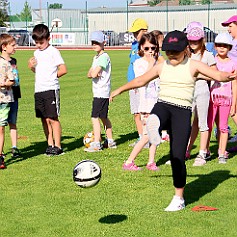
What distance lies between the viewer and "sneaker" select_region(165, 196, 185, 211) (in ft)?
22.0

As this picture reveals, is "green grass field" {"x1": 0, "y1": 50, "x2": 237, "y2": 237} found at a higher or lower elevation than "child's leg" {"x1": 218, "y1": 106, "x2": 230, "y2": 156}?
lower

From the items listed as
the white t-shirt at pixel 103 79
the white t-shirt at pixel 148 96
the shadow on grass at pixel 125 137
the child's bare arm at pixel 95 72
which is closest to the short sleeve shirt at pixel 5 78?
the child's bare arm at pixel 95 72

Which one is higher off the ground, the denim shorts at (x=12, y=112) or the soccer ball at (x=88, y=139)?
the denim shorts at (x=12, y=112)


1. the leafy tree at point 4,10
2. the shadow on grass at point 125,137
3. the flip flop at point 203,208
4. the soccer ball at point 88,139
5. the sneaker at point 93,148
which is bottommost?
the shadow on grass at point 125,137

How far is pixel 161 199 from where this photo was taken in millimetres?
7164

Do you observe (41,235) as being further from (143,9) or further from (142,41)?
(143,9)

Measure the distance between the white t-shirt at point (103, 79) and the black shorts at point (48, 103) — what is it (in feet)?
2.44

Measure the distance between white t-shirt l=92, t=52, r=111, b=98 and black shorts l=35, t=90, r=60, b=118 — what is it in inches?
29.3

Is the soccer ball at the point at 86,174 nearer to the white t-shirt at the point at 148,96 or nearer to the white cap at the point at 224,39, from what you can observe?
the white t-shirt at the point at 148,96

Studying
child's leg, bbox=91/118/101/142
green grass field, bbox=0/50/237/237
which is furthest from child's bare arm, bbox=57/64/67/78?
green grass field, bbox=0/50/237/237

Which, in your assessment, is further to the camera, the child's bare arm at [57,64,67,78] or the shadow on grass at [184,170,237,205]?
the child's bare arm at [57,64,67,78]

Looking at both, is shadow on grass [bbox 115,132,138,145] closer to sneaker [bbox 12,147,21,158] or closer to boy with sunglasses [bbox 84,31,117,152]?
boy with sunglasses [bbox 84,31,117,152]

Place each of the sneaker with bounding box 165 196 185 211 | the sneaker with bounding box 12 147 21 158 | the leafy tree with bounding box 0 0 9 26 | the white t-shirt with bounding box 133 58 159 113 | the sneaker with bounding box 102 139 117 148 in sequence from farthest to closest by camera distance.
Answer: the leafy tree with bounding box 0 0 9 26 < the sneaker with bounding box 102 139 117 148 < the sneaker with bounding box 12 147 21 158 < the white t-shirt with bounding box 133 58 159 113 < the sneaker with bounding box 165 196 185 211

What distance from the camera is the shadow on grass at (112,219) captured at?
20.9ft
